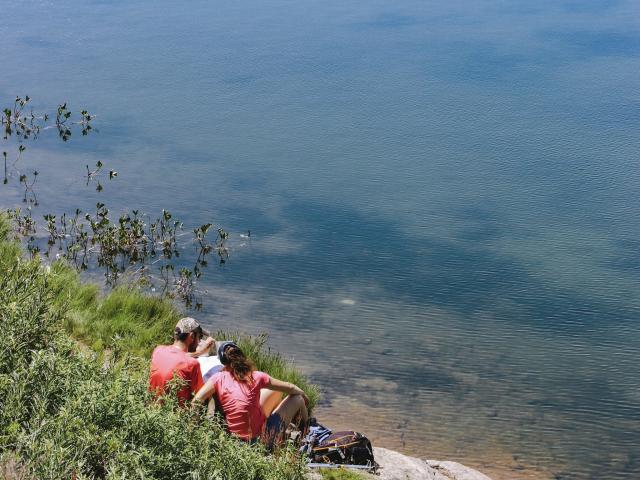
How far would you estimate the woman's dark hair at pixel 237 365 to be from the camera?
6289 millimetres

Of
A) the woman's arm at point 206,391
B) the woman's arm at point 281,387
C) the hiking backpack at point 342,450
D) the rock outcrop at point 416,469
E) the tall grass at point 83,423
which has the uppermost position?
the tall grass at point 83,423

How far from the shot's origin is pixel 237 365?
6.31 metres

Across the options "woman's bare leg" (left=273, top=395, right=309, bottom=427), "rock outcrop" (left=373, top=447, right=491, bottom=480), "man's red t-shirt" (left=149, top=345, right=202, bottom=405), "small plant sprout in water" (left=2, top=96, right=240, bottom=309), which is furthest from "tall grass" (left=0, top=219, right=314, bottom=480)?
"small plant sprout in water" (left=2, top=96, right=240, bottom=309)

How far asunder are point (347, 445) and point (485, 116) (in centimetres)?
1051

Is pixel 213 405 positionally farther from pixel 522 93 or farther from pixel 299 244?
pixel 522 93

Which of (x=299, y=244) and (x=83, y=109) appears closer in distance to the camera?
(x=299, y=244)

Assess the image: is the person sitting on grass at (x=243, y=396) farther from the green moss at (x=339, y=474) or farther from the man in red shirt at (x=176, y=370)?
the green moss at (x=339, y=474)

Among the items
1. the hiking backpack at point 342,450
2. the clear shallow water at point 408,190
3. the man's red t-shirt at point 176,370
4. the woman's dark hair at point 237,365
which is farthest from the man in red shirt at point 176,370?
the clear shallow water at point 408,190

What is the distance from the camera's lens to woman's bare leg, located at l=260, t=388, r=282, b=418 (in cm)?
664

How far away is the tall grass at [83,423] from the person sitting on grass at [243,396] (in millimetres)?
461

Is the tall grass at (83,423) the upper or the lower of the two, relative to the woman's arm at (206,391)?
upper

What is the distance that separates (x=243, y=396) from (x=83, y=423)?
1616mm

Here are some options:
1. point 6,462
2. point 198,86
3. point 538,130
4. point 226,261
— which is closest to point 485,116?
point 538,130

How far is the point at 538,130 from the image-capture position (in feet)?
50.0
